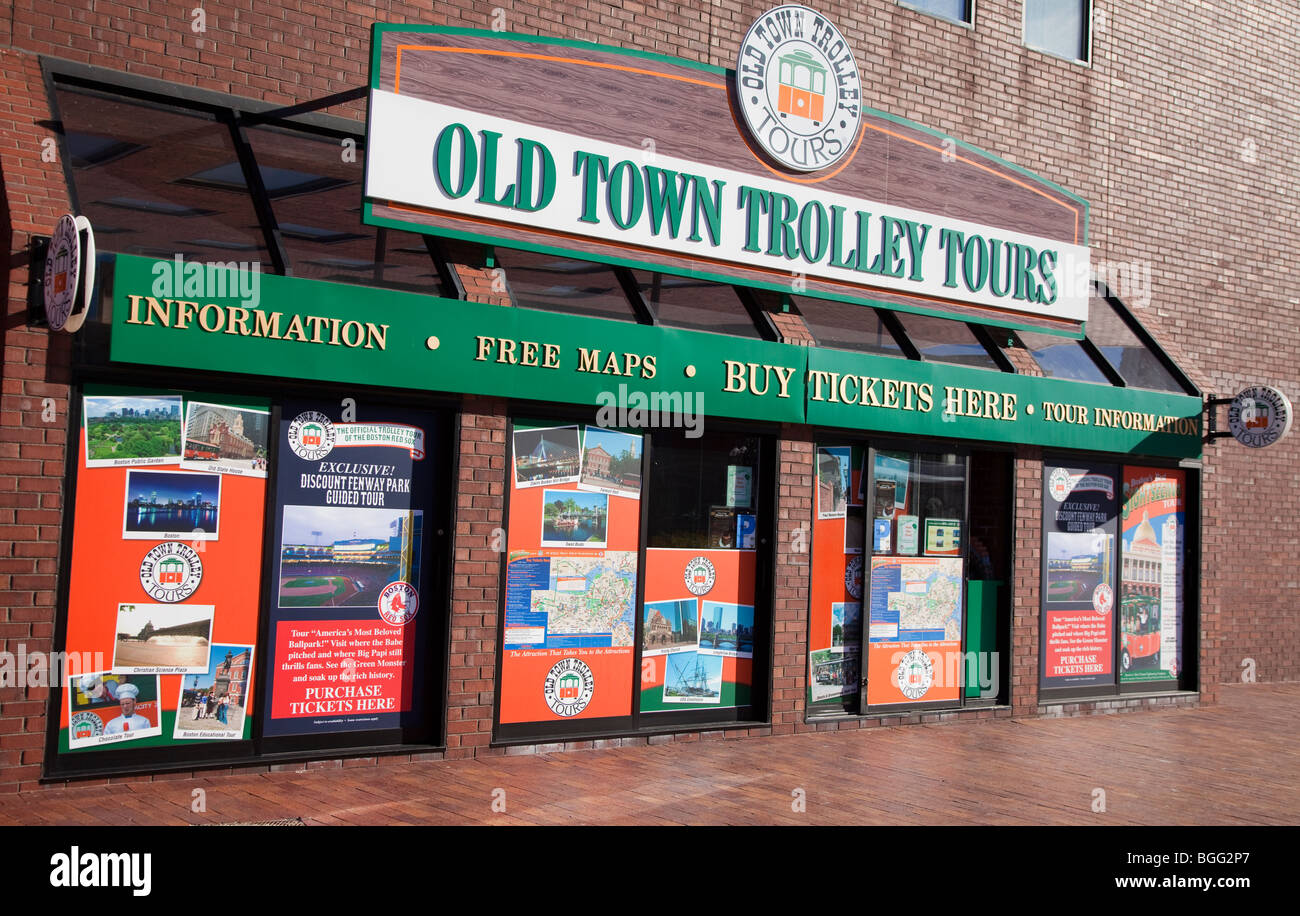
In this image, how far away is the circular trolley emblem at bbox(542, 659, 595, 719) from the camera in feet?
30.2

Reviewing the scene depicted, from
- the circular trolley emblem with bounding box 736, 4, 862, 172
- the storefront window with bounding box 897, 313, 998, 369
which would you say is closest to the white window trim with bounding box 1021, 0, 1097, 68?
the circular trolley emblem with bounding box 736, 4, 862, 172

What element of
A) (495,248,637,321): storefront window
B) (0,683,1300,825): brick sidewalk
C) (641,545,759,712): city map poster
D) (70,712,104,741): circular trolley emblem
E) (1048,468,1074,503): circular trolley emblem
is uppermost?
(495,248,637,321): storefront window

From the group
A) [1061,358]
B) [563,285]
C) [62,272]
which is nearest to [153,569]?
[62,272]

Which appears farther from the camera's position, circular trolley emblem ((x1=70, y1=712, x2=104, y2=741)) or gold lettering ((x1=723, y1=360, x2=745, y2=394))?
gold lettering ((x1=723, y1=360, x2=745, y2=394))

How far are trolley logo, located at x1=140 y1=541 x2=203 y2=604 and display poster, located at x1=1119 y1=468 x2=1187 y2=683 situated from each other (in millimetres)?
9138

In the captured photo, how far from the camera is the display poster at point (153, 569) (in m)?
7.39

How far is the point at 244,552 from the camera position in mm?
7977

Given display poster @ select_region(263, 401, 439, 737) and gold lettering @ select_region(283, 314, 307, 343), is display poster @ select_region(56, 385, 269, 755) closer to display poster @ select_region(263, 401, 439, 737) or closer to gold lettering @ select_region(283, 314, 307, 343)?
display poster @ select_region(263, 401, 439, 737)

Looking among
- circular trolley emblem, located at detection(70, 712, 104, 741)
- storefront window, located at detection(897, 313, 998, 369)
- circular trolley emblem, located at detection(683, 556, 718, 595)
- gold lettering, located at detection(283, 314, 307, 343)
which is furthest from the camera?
storefront window, located at detection(897, 313, 998, 369)

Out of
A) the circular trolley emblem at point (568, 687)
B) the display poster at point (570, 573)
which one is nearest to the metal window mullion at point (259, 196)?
the display poster at point (570, 573)

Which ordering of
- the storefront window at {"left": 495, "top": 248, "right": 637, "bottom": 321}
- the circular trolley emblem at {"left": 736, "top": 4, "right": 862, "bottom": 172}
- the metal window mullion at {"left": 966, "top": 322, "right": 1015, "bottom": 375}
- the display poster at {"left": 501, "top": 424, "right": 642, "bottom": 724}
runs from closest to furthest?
1. the display poster at {"left": 501, "top": 424, "right": 642, "bottom": 724}
2. the storefront window at {"left": 495, "top": 248, "right": 637, "bottom": 321}
3. the circular trolley emblem at {"left": 736, "top": 4, "right": 862, "bottom": 172}
4. the metal window mullion at {"left": 966, "top": 322, "right": 1015, "bottom": 375}

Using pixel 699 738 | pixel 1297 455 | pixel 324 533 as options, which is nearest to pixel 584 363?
pixel 324 533

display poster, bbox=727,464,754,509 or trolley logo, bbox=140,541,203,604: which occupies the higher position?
display poster, bbox=727,464,754,509

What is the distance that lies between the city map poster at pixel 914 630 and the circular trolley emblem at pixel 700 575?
5.50 ft
